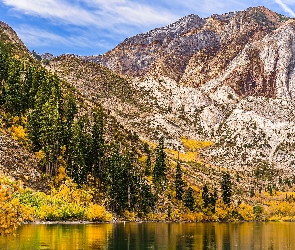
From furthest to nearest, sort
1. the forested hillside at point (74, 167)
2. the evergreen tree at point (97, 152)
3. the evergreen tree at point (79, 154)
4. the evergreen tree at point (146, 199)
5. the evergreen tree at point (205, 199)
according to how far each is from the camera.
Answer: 1. the evergreen tree at point (205, 199)
2. the evergreen tree at point (146, 199)
3. the evergreen tree at point (97, 152)
4. the evergreen tree at point (79, 154)
5. the forested hillside at point (74, 167)

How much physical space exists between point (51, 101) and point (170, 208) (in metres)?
50.0

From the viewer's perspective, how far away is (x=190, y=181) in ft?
567

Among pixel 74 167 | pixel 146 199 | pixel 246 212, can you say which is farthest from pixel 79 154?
pixel 246 212

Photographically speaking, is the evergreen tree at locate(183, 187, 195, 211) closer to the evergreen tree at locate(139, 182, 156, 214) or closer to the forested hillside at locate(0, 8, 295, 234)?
the forested hillside at locate(0, 8, 295, 234)

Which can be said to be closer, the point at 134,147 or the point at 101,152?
the point at 101,152

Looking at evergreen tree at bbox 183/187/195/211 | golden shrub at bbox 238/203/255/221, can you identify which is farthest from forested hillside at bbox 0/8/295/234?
golden shrub at bbox 238/203/255/221

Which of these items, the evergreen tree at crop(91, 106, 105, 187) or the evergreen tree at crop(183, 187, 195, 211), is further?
the evergreen tree at crop(183, 187, 195, 211)

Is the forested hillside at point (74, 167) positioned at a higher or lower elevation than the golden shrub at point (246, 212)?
higher

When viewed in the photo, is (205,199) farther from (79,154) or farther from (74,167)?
(74,167)

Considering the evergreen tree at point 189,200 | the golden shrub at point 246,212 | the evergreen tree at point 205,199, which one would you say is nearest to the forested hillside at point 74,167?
the evergreen tree at point 205,199

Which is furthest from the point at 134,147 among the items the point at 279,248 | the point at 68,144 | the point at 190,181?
the point at 279,248

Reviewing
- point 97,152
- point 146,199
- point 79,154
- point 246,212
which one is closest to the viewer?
point 79,154

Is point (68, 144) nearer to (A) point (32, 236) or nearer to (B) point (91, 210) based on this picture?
(B) point (91, 210)

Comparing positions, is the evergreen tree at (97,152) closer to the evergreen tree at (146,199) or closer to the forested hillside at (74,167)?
the forested hillside at (74,167)
